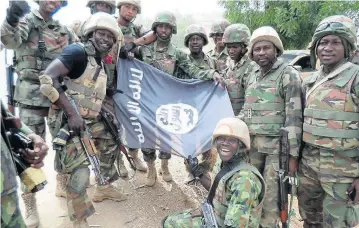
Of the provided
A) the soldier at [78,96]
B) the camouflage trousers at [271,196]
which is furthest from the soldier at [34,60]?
the camouflage trousers at [271,196]

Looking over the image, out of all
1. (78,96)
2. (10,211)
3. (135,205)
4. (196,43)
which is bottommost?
(135,205)

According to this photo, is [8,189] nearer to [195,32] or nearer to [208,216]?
[208,216]

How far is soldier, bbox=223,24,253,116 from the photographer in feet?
14.5

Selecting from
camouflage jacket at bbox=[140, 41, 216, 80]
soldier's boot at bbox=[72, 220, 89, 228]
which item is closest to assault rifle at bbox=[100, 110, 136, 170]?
soldier's boot at bbox=[72, 220, 89, 228]

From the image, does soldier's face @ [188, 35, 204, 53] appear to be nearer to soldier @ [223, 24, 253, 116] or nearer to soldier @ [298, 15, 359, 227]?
soldier @ [223, 24, 253, 116]

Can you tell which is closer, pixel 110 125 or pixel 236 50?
pixel 110 125

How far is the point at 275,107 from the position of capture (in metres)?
3.61

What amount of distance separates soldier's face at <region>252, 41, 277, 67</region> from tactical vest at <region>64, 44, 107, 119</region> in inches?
66.3

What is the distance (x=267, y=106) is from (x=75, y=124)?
76.4 inches

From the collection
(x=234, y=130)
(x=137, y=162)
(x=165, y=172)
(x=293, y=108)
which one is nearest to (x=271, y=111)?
(x=293, y=108)

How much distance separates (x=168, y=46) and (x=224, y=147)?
2381mm

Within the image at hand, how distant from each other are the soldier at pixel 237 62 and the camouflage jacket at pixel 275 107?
0.69 metres

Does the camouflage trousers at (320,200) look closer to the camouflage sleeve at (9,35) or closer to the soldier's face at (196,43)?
the soldier's face at (196,43)

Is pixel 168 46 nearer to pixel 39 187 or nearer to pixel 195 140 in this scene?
pixel 195 140
